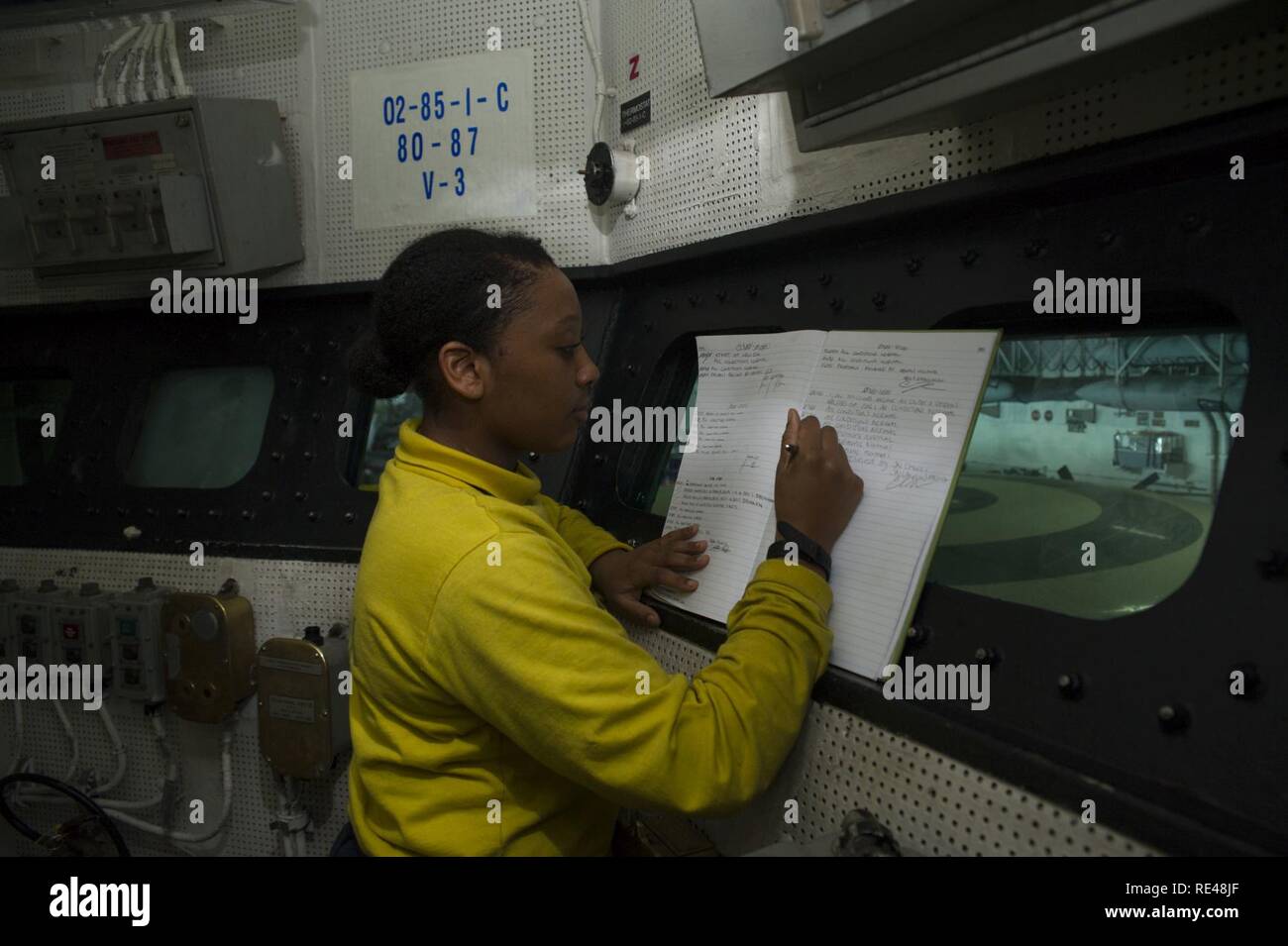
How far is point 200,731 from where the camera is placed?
2.90m

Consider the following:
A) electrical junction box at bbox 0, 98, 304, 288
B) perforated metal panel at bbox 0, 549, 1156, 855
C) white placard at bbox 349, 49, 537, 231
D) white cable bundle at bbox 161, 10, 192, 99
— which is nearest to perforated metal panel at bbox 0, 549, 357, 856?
perforated metal panel at bbox 0, 549, 1156, 855

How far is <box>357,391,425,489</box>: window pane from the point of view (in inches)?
A: 116

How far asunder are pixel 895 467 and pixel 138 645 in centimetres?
254

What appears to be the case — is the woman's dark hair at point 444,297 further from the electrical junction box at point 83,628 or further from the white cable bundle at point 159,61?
the white cable bundle at point 159,61

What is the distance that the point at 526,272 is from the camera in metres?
1.57

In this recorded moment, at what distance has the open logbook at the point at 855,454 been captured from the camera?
4.71ft

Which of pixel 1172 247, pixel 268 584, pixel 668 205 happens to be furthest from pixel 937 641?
pixel 268 584

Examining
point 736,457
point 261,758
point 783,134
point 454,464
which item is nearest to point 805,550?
point 736,457

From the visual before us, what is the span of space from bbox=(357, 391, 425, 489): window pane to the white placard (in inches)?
24.4

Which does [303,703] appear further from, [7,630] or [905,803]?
[905,803]

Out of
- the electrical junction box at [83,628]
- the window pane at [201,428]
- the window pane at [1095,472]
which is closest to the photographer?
the window pane at [1095,472]

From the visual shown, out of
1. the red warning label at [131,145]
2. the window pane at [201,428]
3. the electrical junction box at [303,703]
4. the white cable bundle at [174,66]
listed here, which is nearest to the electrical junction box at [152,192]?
the red warning label at [131,145]

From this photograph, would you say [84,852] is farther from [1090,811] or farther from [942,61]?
[942,61]

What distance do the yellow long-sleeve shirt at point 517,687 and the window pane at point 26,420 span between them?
8.54 feet
